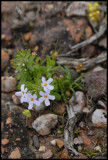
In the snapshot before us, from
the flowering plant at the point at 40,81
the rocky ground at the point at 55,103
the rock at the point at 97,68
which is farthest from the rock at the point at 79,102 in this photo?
the rock at the point at 97,68

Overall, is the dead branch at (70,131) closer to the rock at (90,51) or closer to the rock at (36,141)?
the rock at (36,141)

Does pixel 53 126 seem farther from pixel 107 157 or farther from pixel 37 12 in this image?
pixel 37 12

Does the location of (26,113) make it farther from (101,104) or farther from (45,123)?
(101,104)

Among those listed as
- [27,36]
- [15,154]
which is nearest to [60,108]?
[15,154]

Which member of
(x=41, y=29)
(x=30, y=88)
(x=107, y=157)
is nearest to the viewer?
(x=107, y=157)

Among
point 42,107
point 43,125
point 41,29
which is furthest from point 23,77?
point 41,29

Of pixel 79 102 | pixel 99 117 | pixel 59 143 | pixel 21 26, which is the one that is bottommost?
pixel 59 143
